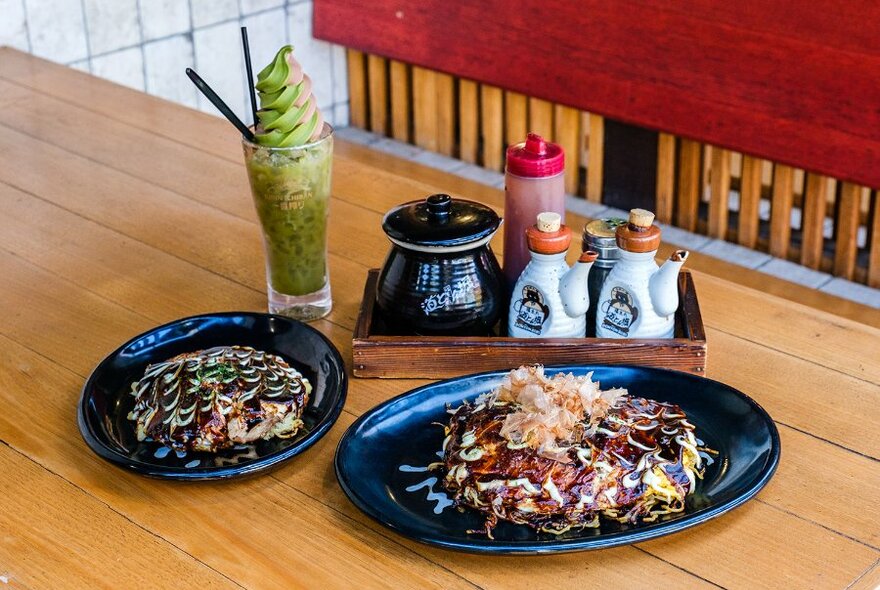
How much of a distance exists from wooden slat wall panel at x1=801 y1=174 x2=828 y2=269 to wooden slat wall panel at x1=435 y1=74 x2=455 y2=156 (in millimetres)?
1379

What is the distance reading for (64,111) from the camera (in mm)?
2236

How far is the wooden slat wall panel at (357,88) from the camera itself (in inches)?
163

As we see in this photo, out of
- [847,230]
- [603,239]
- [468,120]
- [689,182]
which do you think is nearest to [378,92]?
[468,120]

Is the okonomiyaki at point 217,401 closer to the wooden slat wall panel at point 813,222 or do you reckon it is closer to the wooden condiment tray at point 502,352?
the wooden condiment tray at point 502,352

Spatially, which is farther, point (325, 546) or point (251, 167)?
point (251, 167)

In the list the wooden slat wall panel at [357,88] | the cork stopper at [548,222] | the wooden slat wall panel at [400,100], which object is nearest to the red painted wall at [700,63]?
the wooden slat wall panel at [400,100]

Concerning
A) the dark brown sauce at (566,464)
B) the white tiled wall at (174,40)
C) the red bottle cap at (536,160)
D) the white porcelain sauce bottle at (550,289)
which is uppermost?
the red bottle cap at (536,160)

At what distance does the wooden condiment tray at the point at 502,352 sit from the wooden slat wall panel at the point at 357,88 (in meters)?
3.02

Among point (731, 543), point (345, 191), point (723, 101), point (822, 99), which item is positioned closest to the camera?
point (731, 543)

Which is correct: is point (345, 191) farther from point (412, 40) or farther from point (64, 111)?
point (412, 40)

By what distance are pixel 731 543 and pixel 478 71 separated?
281cm

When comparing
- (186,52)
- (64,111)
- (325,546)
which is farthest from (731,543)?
(186,52)

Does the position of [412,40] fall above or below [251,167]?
below

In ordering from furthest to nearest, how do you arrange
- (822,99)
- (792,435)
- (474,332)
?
(822,99), (474,332), (792,435)
